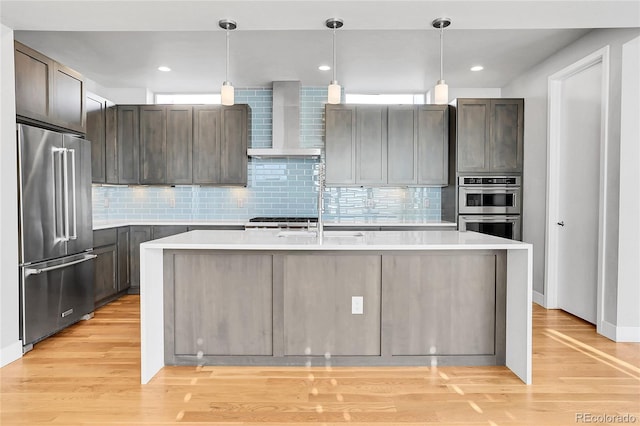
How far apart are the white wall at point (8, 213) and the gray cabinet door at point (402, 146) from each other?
3871 mm

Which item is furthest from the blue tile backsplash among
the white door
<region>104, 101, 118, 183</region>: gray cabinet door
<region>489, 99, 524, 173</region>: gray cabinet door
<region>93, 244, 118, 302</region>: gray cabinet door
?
the white door

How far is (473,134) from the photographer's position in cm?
501

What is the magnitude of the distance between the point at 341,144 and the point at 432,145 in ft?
3.82

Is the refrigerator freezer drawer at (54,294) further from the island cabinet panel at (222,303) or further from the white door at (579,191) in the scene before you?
the white door at (579,191)

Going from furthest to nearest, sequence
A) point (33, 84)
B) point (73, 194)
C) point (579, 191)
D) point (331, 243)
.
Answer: point (579, 191) → point (73, 194) → point (33, 84) → point (331, 243)

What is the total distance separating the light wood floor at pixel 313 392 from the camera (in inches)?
88.9

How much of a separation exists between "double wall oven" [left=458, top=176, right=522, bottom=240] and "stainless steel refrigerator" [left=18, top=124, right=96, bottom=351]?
412 centimetres

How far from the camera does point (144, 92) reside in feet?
18.7

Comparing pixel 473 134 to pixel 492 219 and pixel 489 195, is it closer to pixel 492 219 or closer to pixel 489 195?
pixel 489 195

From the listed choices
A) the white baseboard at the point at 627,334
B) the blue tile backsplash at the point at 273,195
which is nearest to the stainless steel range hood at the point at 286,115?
the blue tile backsplash at the point at 273,195

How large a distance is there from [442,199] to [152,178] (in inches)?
153

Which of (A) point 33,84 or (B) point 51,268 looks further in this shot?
(B) point 51,268

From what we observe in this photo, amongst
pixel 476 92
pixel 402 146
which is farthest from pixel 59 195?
Answer: pixel 476 92

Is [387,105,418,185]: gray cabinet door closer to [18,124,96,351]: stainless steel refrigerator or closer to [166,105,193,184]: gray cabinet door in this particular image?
[166,105,193,184]: gray cabinet door
